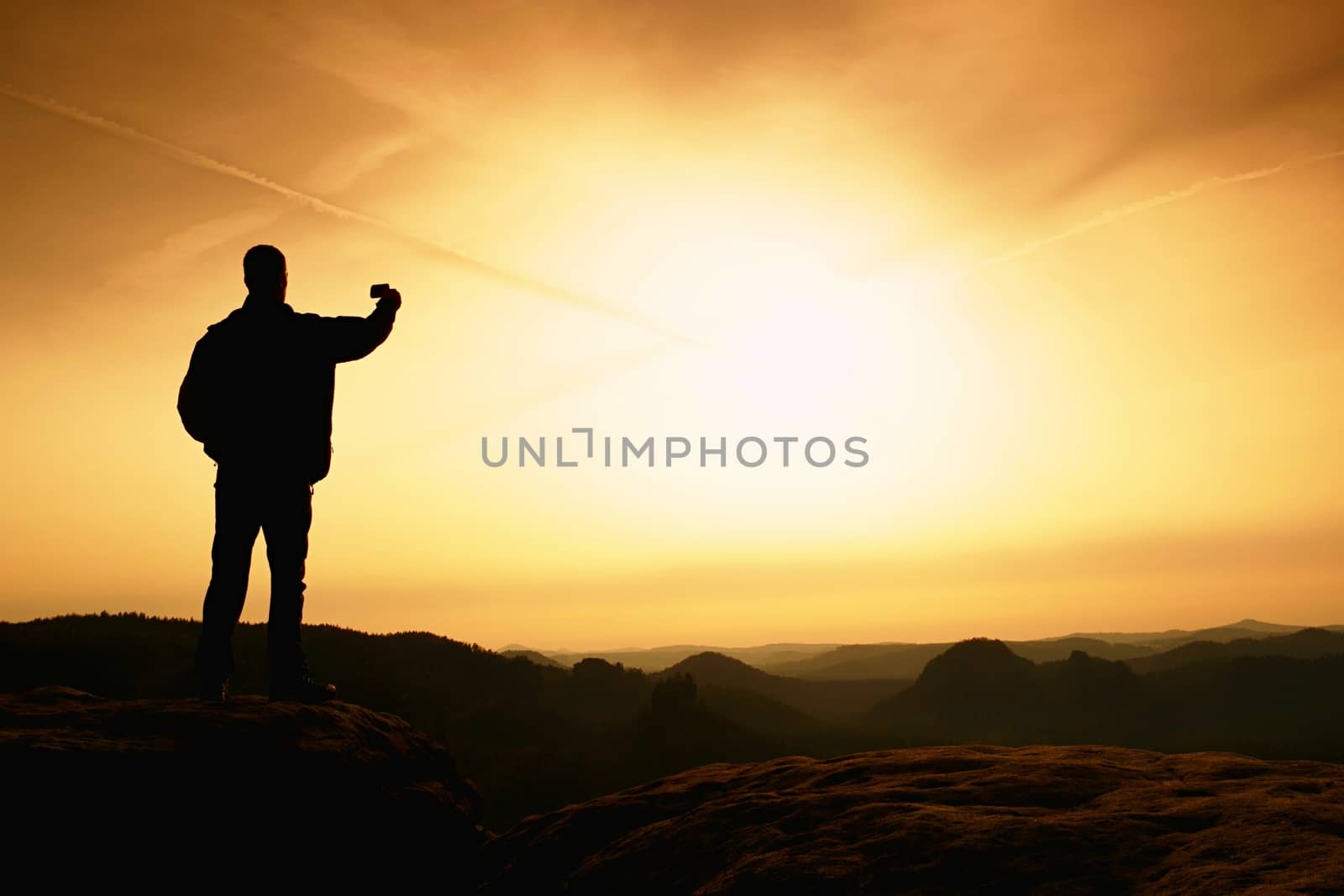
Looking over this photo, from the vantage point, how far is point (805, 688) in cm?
13425

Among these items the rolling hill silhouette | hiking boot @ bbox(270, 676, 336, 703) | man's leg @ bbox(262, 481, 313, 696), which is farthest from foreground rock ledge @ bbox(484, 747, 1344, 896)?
the rolling hill silhouette

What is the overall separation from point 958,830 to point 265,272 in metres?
8.25

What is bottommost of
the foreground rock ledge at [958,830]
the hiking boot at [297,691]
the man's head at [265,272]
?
the foreground rock ledge at [958,830]

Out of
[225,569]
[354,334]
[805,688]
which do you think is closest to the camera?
[225,569]

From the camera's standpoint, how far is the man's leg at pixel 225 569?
8.48 meters

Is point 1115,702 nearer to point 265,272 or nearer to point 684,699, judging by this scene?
point 684,699

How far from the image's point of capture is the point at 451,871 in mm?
9086

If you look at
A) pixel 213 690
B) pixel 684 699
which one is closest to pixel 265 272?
pixel 213 690

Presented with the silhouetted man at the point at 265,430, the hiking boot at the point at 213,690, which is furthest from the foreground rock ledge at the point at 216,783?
the silhouetted man at the point at 265,430

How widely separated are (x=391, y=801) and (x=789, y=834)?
4.46 meters

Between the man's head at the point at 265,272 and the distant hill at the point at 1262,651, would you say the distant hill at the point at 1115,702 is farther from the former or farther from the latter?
the man's head at the point at 265,272

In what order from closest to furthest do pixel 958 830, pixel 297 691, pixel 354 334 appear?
pixel 958 830 < pixel 354 334 < pixel 297 691

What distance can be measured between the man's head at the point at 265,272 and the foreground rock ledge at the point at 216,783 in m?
4.26

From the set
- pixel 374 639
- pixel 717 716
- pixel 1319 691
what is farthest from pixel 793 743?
pixel 1319 691
